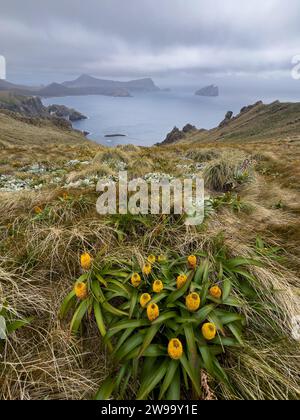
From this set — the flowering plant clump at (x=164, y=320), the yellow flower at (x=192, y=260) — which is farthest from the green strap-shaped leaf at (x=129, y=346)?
the yellow flower at (x=192, y=260)

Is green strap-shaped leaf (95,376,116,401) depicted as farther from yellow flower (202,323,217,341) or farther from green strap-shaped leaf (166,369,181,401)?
yellow flower (202,323,217,341)

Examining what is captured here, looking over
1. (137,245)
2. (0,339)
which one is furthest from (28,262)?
(137,245)

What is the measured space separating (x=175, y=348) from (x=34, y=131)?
4253 inches

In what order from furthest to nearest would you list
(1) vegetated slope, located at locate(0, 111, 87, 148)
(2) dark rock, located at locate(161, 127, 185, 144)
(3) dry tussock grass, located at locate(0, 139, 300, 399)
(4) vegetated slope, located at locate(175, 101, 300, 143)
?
(2) dark rock, located at locate(161, 127, 185, 144) → (4) vegetated slope, located at locate(175, 101, 300, 143) → (1) vegetated slope, located at locate(0, 111, 87, 148) → (3) dry tussock grass, located at locate(0, 139, 300, 399)

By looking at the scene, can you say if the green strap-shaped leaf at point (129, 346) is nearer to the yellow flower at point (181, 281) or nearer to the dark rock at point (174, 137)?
the yellow flower at point (181, 281)

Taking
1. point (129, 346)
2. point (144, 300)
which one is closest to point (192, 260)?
point (144, 300)

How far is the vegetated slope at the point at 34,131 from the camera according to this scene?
77.2 metres

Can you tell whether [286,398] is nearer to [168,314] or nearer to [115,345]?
[168,314]

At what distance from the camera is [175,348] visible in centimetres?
197

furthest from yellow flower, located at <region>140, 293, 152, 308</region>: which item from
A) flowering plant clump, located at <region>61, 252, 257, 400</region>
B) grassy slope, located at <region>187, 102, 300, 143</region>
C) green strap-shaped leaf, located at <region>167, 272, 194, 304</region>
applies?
grassy slope, located at <region>187, 102, 300, 143</region>

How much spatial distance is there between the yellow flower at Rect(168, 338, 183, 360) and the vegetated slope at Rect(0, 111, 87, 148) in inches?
2335

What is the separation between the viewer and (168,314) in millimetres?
2332

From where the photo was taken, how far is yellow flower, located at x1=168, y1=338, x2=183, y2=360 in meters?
1.97
